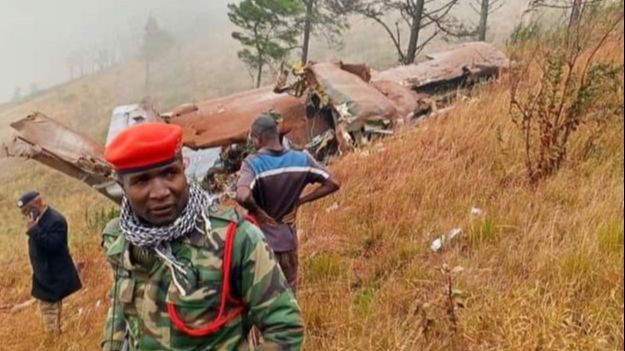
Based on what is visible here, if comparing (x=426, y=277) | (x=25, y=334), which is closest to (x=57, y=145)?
(x=25, y=334)

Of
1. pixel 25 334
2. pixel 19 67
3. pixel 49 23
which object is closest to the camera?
pixel 25 334

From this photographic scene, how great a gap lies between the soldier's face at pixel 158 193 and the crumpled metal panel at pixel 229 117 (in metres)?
6.52

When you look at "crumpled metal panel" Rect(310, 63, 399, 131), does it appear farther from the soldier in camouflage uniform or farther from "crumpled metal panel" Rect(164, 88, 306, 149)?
the soldier in camouflage uniform

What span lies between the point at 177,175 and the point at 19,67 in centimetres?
13162

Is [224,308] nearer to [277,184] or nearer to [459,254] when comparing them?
[277,184]

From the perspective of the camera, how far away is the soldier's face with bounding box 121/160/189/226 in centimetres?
179

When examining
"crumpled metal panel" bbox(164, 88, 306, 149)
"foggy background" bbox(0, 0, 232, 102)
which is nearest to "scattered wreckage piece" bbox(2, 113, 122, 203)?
"crumpled metal panel" bbox(164, 88, 306, 149)

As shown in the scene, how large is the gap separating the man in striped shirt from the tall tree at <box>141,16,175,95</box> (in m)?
50.8

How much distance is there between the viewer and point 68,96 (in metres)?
48.0

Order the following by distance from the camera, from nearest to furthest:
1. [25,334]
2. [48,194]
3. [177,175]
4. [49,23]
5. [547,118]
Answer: [177,175] < [547,118] < [25,334] < [48,194] < [49,23]

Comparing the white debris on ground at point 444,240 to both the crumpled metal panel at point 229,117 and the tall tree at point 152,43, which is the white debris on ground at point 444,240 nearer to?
the crumpled metal panel at point 229,117

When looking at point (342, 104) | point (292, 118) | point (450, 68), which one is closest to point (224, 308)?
point (342, 104)

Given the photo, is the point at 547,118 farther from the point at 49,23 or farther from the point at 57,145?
the point at 49,23

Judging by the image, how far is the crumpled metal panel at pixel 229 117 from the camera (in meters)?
8.48
